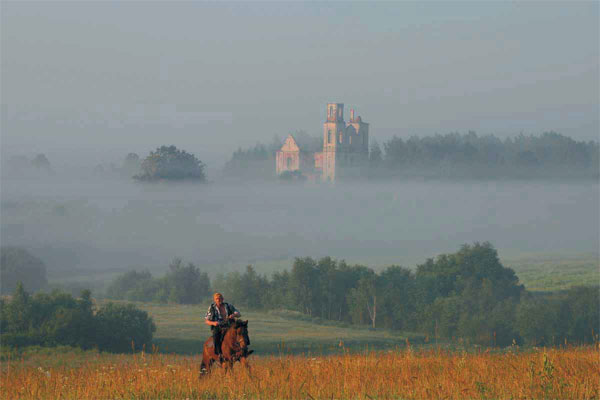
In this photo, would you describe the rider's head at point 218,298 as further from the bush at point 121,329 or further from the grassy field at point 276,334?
the bush at point 121,329

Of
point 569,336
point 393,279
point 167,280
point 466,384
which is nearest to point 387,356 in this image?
point 466,384

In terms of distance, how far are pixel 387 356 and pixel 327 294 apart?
339 ft

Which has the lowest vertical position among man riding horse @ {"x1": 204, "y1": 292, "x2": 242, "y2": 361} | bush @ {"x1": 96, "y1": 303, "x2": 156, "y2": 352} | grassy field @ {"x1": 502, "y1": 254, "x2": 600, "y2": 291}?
grassy field @ {"x1": 502, "y1": 254, "x2": 600, "y2": 291}

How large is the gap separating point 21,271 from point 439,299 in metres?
84.1

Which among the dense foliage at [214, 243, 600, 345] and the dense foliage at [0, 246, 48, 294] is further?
the dense foliage at [0, 246, 48, 294]

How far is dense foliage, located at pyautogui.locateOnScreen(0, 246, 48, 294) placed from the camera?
14451cm

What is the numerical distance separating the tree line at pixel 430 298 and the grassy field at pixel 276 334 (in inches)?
338

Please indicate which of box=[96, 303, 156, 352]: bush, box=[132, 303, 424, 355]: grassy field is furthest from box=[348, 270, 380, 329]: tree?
box=[96, 303, 156, 352]: bush

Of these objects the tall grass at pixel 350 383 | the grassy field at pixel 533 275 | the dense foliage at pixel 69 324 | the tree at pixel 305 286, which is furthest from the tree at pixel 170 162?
the tall grass at pixel 350 383

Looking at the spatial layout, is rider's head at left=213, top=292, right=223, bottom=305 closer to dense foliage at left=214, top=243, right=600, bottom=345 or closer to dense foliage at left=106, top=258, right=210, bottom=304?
dense foliage at left=214, top=243, right=600, bottom=345

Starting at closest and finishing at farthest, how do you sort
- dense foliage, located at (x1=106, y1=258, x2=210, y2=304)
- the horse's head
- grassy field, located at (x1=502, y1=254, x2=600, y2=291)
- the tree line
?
the horse's head → the tree line → dense foliage, located at (x1=106, y1=258, x2=210, y2=304) → grassy field, located at (x1=502, y1=254, x2=600, y2=291)

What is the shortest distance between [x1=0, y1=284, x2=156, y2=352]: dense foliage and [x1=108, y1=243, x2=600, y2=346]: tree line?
41035mm

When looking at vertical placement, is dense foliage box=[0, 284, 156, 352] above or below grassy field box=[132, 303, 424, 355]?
above

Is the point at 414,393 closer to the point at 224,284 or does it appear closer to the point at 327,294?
the point at 327,294
